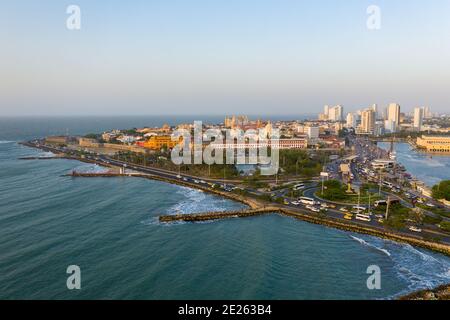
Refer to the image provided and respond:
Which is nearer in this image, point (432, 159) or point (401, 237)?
point (401, 237)

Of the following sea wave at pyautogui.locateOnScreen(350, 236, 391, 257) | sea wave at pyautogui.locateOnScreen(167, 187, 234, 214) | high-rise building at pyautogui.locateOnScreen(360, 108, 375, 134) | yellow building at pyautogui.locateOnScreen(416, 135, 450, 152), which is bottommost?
sea wave at pyautogui.locateOnScreen(350, 236, 391, 257)

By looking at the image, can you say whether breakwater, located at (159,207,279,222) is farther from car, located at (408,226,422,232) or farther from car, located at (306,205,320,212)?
car, located at (408,226,422,232)

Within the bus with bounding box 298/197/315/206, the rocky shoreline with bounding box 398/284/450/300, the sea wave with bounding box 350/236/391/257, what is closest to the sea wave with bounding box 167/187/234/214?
the bus with bounding box 298/197/315/206

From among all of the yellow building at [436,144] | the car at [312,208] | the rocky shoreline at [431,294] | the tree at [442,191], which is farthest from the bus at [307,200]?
the yellow building at [436,144]

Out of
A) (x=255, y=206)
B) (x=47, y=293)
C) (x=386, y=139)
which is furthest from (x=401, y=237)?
(x=386, y=139)

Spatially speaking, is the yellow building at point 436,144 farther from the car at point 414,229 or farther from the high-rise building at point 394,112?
the car at point 414,229

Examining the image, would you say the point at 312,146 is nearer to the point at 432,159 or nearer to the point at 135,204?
the point at 432,159

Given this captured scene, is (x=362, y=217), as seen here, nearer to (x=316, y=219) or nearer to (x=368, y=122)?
(x=316, y=219)
